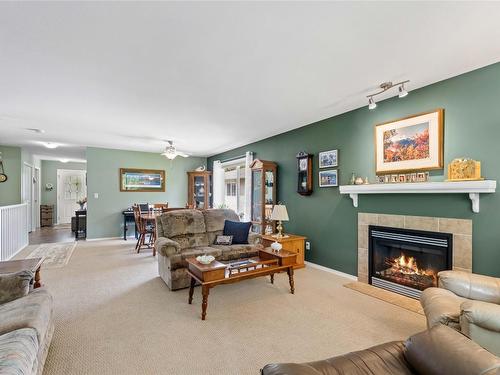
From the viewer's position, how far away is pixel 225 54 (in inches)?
93.3

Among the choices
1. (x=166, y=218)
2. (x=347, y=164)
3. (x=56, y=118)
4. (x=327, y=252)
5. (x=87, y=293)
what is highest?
(x=56, y=118)

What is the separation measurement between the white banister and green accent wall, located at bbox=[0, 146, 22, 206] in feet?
3.87

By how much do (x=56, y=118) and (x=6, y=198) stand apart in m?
4.25

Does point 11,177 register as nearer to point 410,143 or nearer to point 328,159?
point 328,159

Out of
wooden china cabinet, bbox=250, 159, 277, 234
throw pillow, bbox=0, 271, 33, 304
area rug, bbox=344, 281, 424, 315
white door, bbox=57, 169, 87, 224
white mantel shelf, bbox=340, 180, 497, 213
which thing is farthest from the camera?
white door, bbox=57, 169, 87, 224

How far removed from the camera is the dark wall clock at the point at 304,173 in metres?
4.55

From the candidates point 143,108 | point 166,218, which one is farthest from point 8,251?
point 143,108

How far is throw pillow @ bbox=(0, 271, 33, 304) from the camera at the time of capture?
6.34ft

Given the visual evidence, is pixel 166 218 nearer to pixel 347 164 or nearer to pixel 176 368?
pixel 176 368

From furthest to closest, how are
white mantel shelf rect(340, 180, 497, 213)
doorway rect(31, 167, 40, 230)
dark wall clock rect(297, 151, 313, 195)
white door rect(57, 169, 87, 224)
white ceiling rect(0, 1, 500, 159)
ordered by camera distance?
white door rect(57, 169, 87, 224) < doorway rect(31, 167, 40, 230) < dark wall clock rect(297, 151, 313, 195) < white mantel shelf rect(340, 180, 497, 213) < white ceiling rect(0, 1, 500, 159)

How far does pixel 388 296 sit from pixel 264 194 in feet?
9.38

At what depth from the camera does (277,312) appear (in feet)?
9.00

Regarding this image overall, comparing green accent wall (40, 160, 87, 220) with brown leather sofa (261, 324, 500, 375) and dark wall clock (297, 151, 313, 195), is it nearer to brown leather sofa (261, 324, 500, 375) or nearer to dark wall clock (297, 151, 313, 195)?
dark wall clock (297, 151, 313, 195)

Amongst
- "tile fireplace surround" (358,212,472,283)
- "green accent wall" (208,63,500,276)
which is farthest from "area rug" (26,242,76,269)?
"tile fireplace surround" (358,212,472,283)
